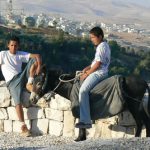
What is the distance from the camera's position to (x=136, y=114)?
8.70m

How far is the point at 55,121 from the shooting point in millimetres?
9664

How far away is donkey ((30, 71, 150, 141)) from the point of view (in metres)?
8.53

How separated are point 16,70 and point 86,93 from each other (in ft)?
5.39

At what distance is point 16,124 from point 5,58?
1.31 meters

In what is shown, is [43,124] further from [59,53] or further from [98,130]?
[59,53]

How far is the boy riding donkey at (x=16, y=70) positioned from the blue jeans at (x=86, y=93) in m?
1.27

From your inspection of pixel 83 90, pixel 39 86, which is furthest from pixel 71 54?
pixel 83 90

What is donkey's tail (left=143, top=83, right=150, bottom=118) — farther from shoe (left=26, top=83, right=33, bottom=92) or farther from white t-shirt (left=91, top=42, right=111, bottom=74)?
shoe (left=26, top=83, right=33, bottom=92)

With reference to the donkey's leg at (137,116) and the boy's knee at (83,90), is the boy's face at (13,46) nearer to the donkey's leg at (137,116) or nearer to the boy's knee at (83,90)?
the boy's knee at (83,90)

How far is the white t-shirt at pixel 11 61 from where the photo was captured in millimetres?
9578

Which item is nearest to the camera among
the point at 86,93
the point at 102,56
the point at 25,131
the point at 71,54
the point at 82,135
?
the point at 102,56

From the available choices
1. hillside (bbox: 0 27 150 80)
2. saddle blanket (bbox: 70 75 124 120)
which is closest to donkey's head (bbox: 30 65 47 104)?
saddle blanket (bbox: 70 75 124 120)

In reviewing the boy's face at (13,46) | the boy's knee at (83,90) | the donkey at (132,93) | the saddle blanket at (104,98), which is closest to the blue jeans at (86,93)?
the boy's knee at (83,90)

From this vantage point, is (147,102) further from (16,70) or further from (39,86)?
(16,70)
